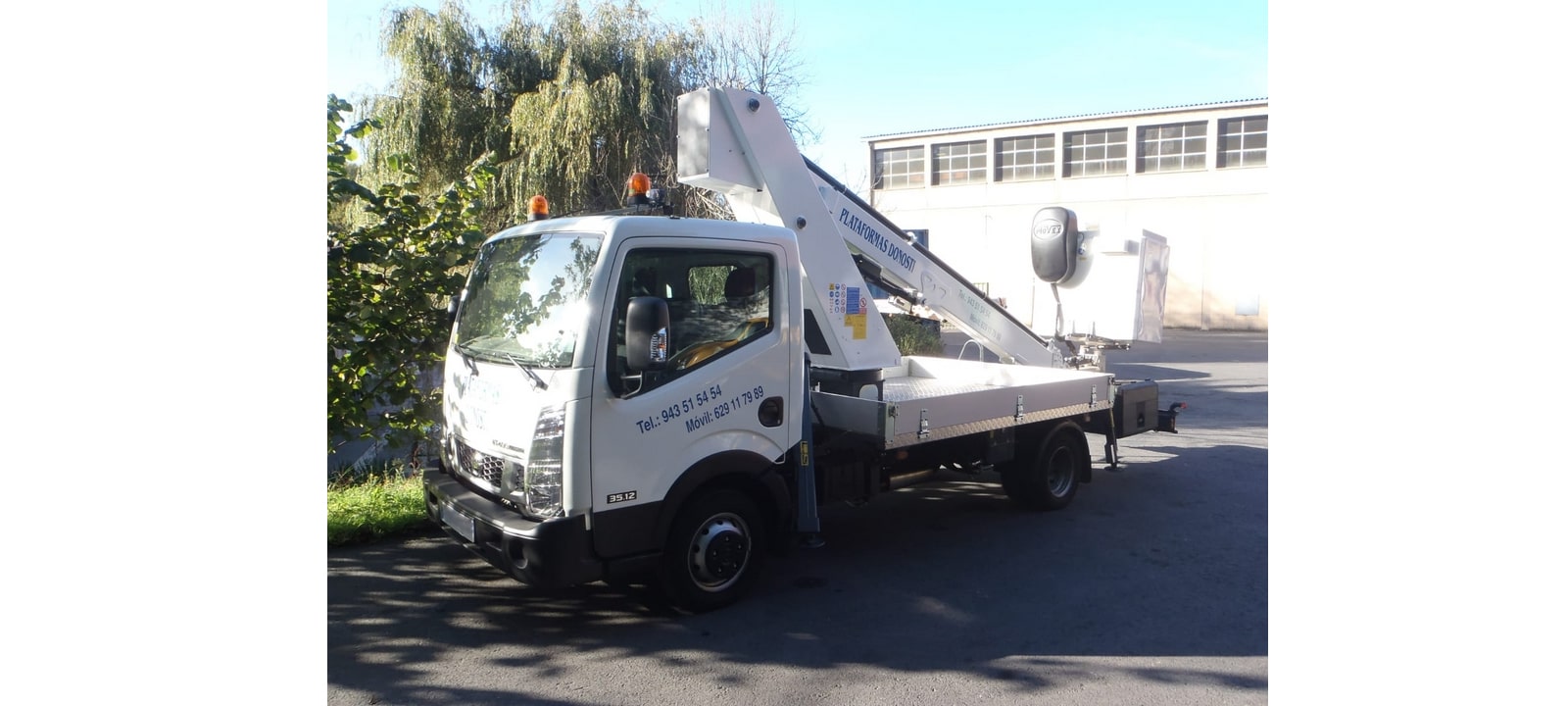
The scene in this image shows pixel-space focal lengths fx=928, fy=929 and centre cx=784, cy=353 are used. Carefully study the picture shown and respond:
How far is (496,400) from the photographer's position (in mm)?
4695

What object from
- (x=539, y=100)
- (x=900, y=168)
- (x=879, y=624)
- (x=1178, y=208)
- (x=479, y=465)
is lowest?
(x=879, y=624)

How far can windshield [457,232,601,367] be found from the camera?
4.54 metres

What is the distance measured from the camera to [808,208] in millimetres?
6207

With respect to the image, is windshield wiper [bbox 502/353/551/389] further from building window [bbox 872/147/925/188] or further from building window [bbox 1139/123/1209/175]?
building window [bbox 872/147/925/188]

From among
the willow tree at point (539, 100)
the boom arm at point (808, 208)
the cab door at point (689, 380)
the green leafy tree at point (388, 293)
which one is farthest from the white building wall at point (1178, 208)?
the cab door at point (689, 380)

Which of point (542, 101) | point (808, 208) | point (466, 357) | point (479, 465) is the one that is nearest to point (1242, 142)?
point (542, 101)

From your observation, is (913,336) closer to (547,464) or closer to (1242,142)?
(547,464)

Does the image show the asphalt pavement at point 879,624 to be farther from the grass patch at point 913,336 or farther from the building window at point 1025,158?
the building window at point 1025,158

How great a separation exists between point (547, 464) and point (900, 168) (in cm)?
3236

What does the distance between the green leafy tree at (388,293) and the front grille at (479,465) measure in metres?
1.29

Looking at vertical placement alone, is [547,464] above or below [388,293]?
below

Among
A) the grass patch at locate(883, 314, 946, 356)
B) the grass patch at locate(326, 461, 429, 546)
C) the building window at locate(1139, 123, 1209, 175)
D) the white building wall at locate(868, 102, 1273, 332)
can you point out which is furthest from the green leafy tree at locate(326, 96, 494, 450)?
the building window at locate(1139, 123, 1209, 175)

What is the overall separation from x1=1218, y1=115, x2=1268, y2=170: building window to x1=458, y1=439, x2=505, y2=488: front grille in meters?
30.2

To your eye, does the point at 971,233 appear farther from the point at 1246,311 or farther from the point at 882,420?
the point at 882,420
